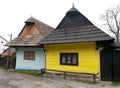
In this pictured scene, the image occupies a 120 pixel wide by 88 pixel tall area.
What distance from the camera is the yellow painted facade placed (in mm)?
14102

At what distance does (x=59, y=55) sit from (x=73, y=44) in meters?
1.67

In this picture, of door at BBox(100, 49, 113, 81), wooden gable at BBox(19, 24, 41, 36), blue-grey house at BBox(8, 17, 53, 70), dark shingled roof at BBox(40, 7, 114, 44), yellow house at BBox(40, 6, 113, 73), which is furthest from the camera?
wooden gable at BBox(19, 24, 41, 36)

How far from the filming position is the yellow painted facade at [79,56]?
14.1 m

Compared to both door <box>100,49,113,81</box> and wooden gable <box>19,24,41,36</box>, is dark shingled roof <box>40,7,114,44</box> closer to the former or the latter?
door <box>100,49,113,81</box>

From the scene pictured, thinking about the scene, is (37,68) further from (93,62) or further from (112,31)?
(112,31)

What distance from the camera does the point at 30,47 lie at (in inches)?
808

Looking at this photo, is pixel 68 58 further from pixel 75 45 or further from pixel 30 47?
pixel 30 47

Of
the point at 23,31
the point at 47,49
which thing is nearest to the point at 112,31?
the point at 23,31

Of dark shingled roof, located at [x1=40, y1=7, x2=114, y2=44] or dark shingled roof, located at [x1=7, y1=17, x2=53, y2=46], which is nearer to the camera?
dark shingled roof, located at [x1=40, y1=7, x2=114, y2=44]

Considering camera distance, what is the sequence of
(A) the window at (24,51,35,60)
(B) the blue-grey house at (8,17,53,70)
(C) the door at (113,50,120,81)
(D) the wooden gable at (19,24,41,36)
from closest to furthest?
(C) the door at (113,50,120,81) → (B) the blue-grey house at (8,17,53,70) → (A) the window at (24,51,35,60) → (D) the wooden gable at (19,24,41,36)

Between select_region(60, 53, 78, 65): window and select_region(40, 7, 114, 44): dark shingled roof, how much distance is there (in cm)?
120

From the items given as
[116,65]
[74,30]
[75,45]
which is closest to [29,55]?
[74,30]

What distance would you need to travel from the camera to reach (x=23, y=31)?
22531mm

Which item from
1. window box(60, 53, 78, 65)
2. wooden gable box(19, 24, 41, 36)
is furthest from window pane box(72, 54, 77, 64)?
wooden gable box(19, 24, 41, 36)
